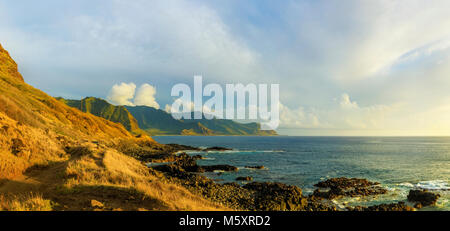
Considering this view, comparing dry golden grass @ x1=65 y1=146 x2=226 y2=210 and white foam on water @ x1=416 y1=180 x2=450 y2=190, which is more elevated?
dry golden grass @ x1=65 y1=146 x2=226 y2=210

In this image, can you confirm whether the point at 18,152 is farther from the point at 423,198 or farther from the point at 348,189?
the point at 423,198

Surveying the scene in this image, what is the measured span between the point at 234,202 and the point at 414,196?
21802 mm

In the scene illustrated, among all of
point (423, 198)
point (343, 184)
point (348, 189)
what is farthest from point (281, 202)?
point (423, 198)

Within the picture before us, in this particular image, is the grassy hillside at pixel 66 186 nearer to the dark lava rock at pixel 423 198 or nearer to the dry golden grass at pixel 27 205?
the dry golden grass at pixel 27 205

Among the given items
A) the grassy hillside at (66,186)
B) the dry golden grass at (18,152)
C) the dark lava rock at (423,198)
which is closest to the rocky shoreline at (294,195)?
the dark lava rock at (423,198)

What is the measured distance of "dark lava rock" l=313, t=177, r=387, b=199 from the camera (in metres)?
24.5

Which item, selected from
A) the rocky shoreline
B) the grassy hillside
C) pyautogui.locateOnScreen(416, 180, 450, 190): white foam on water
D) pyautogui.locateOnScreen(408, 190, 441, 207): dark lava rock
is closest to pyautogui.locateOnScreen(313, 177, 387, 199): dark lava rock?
the rocky shoreline

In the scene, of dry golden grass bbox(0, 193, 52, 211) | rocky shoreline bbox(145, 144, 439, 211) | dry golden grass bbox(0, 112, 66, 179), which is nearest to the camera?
dry golden grass bbox(0, 193, 52, 211)

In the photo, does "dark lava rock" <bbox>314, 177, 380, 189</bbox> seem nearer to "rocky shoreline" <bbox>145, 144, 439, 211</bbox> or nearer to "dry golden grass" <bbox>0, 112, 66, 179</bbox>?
"rocky shoreline" <bbox>145, 144, 439, 211</bbox>

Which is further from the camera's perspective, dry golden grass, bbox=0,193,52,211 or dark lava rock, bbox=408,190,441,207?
dark lava rock, bbox=408,190,441,207

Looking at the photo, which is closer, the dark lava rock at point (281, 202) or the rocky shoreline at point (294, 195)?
the dark lava rock at point (281, 202)

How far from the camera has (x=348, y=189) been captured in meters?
27.1

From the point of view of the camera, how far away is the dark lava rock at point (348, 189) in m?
24.5
